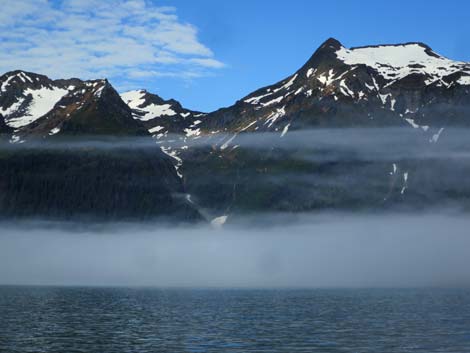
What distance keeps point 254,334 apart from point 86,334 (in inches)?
1033

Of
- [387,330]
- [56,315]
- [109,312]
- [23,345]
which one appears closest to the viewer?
[23,345]

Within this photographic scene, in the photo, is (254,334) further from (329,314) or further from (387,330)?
(329,314)

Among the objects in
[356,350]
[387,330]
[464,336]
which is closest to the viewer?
[356,350]

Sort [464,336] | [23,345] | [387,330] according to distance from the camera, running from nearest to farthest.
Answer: [23,345], [464,336], [387,330]

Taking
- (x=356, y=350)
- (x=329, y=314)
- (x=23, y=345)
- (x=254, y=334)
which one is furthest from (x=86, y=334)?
(x=329, y=314)

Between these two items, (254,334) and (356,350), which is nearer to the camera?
(356,350)

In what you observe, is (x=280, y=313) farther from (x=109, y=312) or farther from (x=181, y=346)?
(x=181, y=346)

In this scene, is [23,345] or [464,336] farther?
[464,336]

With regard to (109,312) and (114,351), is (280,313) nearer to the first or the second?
(109,312)

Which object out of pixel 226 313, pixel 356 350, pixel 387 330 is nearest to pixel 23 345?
pixel 356 350

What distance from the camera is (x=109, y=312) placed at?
16725cm

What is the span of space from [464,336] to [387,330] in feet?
46.0

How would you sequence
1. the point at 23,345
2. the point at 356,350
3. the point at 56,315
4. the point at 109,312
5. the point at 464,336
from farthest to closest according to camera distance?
the point at 109,312 → the point at 56,315 → the point at 464,336 → the point at 23,345 → the point at 356,350

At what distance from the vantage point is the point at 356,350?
293ft
